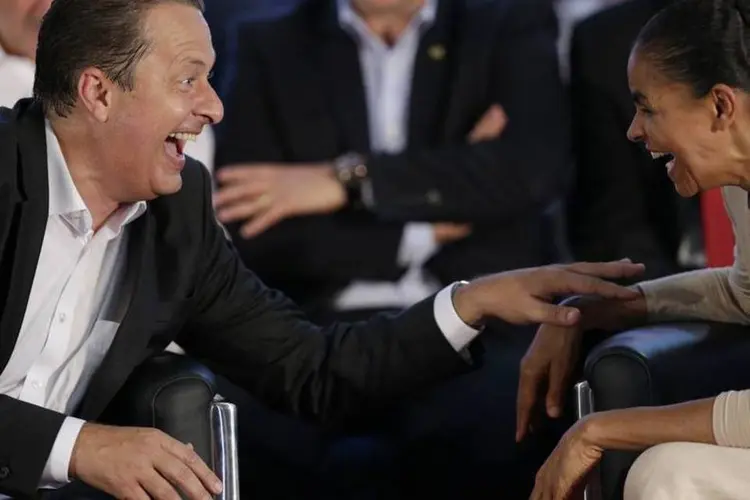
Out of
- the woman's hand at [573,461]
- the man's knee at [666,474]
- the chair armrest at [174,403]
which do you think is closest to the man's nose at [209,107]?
the chair armrest at [174,403]

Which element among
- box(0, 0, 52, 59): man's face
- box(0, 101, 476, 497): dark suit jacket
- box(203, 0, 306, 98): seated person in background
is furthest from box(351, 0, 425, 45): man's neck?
box(0, 101, 476, 497): dark suit jacket

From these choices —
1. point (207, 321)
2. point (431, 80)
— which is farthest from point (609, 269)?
point (431, 80)

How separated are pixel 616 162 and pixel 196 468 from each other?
1.46 metres

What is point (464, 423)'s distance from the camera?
2.85 metres

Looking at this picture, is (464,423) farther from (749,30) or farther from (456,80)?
(749,30)

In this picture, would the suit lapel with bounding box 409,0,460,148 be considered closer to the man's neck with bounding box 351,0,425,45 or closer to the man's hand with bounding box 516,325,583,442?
the man's neck with bounding box 351,0,425,45

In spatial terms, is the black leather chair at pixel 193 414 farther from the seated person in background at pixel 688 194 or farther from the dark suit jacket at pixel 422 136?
the dark suit jacket at pixel 422 136

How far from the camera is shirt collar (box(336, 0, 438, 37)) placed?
3219 millimetres

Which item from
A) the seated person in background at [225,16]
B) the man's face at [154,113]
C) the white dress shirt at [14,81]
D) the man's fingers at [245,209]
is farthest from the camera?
the seated person in background at [225,16]

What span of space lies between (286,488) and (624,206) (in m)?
0.92

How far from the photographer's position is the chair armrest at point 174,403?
2.14 meters

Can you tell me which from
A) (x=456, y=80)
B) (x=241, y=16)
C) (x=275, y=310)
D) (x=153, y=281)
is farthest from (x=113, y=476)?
(x=241, y=16)

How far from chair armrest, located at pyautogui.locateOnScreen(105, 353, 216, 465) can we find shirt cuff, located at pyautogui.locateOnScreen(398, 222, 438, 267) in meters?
1.04

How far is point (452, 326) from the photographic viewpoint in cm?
238
